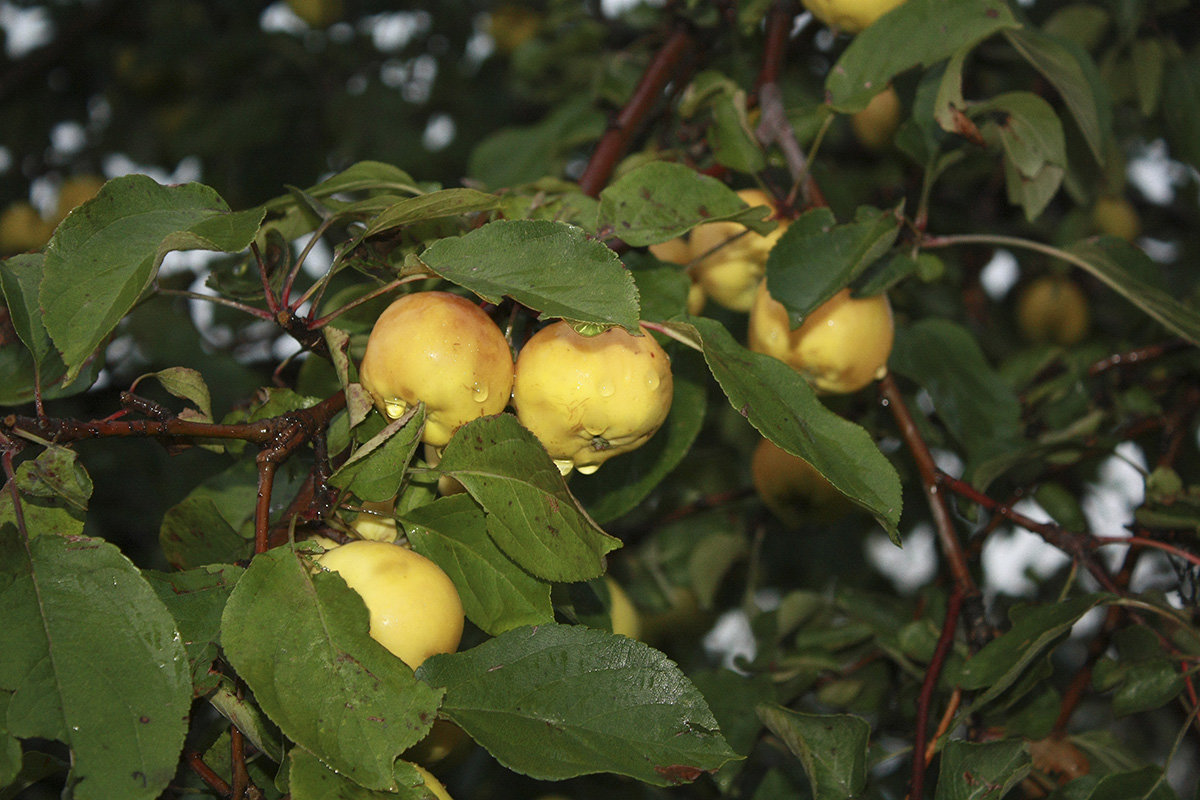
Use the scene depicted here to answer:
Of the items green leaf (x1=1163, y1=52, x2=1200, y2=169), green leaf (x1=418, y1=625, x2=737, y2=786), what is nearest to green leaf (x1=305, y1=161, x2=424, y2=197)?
green leaf (x1=418, y1=625, x2=737, y2=786)

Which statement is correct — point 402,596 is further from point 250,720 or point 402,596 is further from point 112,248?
point 112,248

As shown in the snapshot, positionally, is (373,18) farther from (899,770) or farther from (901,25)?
(899,770)

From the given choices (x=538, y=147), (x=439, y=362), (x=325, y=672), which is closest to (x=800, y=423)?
(x=439, y=362)

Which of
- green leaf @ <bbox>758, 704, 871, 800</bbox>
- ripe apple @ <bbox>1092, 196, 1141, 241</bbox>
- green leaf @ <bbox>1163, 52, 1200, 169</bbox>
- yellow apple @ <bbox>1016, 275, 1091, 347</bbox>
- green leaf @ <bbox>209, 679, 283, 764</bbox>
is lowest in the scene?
Answer: yellow apple @ <bbox>1016, 275, 1091, 347</bbox>

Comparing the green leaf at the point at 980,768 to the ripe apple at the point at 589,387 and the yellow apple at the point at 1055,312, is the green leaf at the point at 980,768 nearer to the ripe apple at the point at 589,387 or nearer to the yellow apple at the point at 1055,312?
the ripe apple at the point at 589,387

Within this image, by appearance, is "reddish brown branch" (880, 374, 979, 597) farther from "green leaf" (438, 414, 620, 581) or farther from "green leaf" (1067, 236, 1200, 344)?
"green leaf" (438, 414, 620, 581)

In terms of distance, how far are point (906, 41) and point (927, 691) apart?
0.64 metres

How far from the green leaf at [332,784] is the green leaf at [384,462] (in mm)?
175

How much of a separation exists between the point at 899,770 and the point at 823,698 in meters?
0.26

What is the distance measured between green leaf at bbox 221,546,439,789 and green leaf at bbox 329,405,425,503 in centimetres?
7

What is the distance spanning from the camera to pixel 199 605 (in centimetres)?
69

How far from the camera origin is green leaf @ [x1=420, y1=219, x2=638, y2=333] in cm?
64

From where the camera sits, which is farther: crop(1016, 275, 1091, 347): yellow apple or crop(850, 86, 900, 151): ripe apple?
crop(1016, 275, 1091, 347): yellow apple

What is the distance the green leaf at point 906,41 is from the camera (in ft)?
3.10
